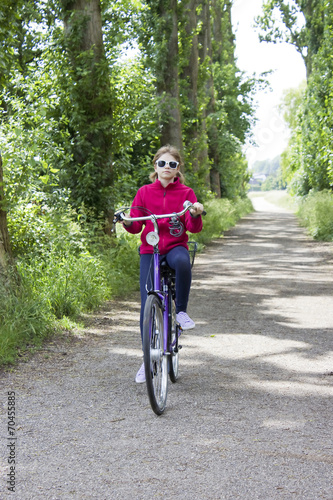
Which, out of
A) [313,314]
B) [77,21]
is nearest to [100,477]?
[313,314]

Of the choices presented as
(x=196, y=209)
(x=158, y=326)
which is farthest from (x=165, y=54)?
(x=158, y=326)

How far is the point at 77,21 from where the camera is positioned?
39.2ft

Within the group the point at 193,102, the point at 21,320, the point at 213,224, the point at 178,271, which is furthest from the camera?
the point at 193,102

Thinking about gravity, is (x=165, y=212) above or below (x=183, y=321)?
above

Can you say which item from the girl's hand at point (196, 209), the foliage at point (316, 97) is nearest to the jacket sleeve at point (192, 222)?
the girl's hand at point (196, 209)

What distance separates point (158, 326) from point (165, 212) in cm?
99

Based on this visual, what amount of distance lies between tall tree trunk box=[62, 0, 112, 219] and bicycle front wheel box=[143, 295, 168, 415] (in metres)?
7.51

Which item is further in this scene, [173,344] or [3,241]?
[3,241]

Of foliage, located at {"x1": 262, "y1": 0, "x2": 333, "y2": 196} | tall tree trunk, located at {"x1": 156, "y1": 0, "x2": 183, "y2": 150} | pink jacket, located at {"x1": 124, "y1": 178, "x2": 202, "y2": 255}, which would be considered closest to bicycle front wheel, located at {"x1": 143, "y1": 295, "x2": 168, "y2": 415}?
pink jacket, located at {"x1": 124, "y1": 178, "x2": 202, "y2": 255}

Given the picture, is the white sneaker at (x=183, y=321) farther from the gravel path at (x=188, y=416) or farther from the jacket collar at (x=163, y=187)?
the jacket collar at (x=163, y=187)

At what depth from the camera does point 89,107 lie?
12125 millimetres

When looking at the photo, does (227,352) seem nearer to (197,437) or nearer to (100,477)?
(197,437)

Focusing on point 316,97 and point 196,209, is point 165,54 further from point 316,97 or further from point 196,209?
point 196,209

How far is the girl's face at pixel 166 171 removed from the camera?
16.6 feet
